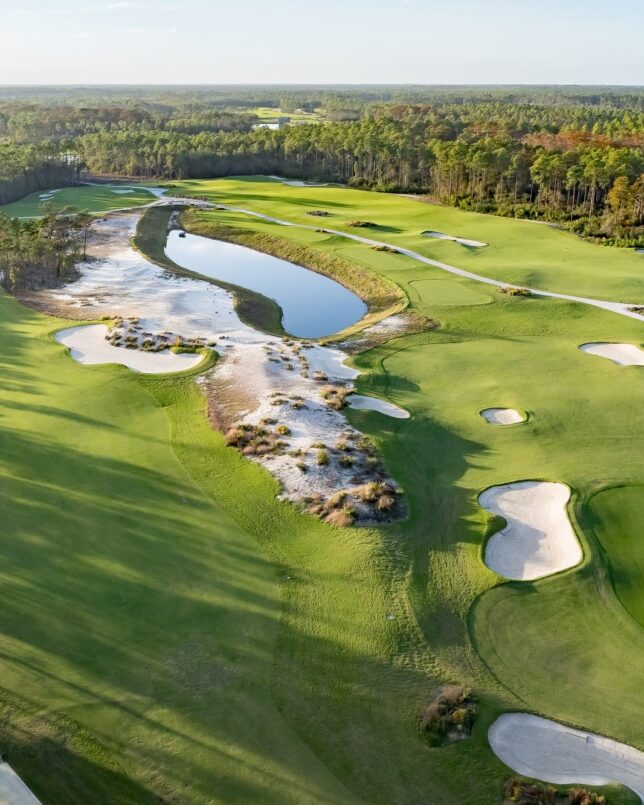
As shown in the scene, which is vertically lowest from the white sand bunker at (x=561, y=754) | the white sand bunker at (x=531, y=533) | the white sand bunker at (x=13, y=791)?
the white sand bunker at (x=561, y=754)

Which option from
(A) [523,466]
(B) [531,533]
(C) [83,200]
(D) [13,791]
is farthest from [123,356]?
(C) [83,200]

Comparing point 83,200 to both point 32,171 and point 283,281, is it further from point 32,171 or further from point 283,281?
point 283,281

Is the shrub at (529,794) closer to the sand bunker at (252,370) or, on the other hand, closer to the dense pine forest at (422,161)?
the sand bunker at (252,370)

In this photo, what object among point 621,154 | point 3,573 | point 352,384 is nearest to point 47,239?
point 352,384

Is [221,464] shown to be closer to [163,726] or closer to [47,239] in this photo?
[163,726]

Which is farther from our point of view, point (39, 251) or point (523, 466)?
point (39, 251)

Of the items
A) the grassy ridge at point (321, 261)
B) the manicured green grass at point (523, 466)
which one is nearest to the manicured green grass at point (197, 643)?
the manicured green grass at point (523, 466)
